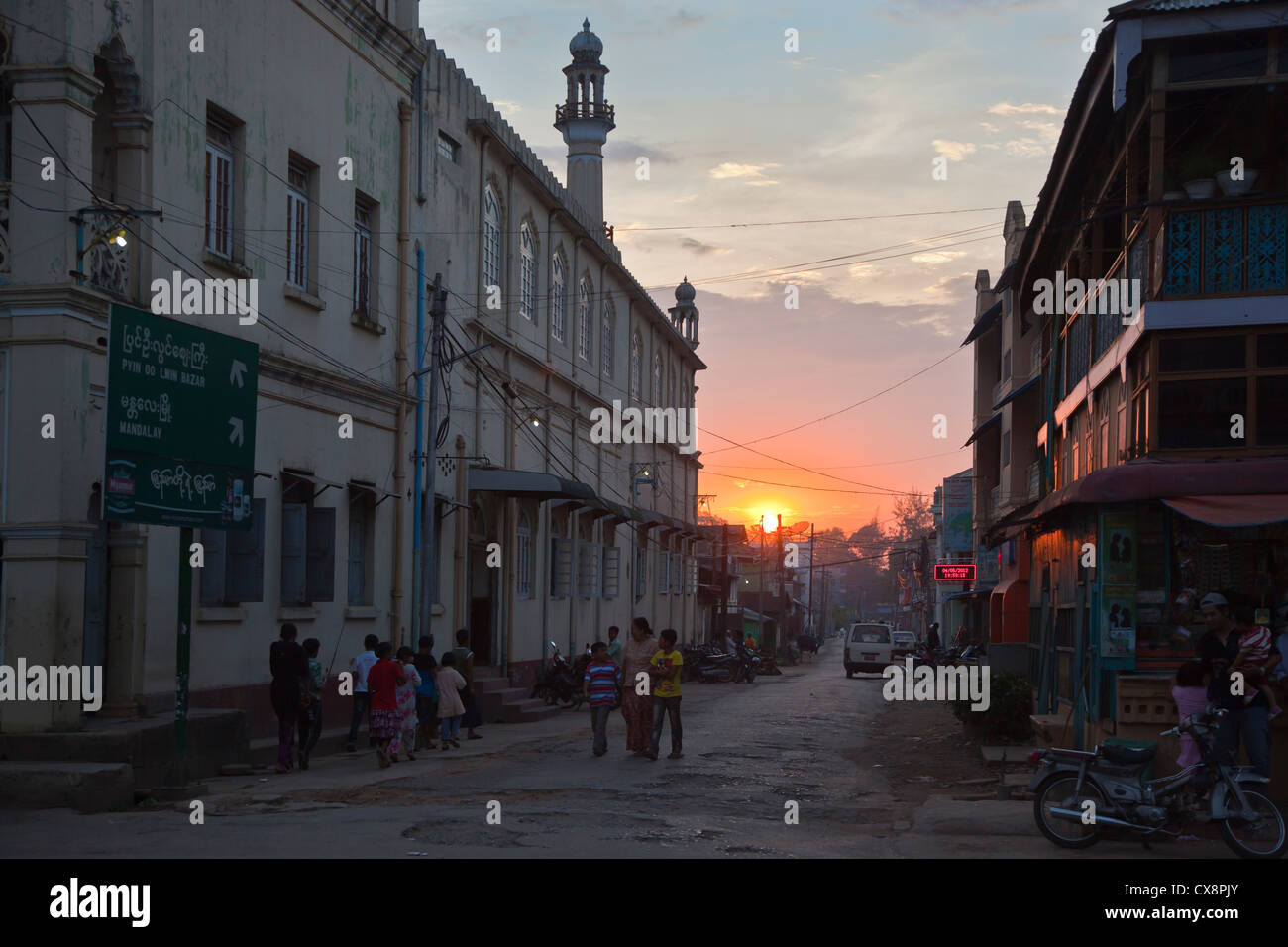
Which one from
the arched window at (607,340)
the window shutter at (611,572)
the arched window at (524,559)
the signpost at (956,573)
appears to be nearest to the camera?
the arched window at (524,559)

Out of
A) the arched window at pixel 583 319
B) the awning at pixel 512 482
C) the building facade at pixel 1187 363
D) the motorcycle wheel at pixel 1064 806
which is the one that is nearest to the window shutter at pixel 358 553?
the awning at pixel 512 482

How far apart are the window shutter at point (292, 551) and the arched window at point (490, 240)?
9.73 m

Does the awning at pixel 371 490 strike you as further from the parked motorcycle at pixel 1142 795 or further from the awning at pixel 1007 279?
the awning at pixel 1007 279

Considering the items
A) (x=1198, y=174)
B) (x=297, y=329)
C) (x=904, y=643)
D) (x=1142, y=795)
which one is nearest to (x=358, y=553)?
(x=297, y=329)

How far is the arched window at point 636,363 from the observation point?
145 ft

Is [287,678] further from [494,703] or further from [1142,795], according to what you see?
[494,703]

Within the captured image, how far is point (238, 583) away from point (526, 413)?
45.2 ft

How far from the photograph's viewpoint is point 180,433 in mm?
13914

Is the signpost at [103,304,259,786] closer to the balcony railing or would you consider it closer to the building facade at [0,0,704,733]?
the building facade at [0,0,704,733]

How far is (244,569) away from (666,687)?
18.5 ft

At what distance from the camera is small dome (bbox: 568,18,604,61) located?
145 feet
